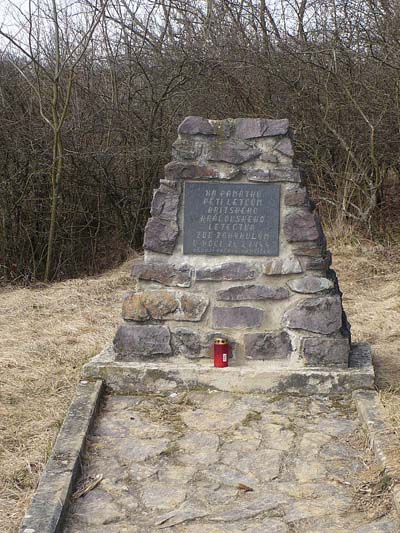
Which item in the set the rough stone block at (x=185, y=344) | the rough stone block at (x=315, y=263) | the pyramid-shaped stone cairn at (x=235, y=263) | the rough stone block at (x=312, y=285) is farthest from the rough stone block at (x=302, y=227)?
the rough stone block at (x=185, y=344)

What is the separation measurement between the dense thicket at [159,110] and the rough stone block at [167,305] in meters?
5.39

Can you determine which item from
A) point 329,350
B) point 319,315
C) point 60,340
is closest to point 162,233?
point 319,315

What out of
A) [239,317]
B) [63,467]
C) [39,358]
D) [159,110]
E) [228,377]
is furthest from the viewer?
[159,110]

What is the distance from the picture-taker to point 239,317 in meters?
4.96

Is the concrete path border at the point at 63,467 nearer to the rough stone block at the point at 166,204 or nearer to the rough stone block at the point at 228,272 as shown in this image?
the rough stone block at the point at 228,272

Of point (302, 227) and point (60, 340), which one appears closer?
point (302, 227)

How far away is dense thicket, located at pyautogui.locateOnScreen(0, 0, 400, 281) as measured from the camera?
10359mm

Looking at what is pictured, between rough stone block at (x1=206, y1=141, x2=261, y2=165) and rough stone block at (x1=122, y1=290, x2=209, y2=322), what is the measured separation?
0.93m

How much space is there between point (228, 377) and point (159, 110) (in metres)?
7.13

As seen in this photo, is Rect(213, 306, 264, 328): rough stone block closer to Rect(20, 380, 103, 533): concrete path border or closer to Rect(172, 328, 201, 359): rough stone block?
Rect(172, 328, 201, 359): rough stone block

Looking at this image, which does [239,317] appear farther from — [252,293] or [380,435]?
[380,435]

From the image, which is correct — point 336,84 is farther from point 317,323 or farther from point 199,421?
point 199,421

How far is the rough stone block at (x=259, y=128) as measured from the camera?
486 centimetres

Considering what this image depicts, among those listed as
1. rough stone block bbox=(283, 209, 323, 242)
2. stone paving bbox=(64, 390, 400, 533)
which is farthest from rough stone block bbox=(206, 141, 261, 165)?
stone paving bbox=(64, 390, 400, 533)
